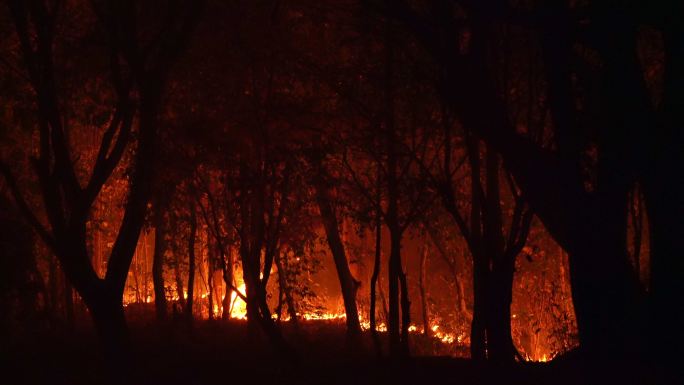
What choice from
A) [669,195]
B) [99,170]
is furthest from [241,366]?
[669,195]

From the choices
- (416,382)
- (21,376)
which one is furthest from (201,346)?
(416,382)

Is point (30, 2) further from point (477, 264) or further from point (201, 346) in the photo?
point (201, 346)

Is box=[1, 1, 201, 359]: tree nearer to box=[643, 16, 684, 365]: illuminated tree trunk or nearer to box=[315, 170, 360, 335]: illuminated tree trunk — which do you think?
box=[643, 16, 684, 365]: illuminated tree trunk

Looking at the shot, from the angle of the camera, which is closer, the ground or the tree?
the ground

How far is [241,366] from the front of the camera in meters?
10.2

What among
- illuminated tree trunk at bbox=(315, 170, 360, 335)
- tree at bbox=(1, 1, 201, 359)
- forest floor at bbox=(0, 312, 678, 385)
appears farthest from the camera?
illuminated tree trunk at bbox=(315, 170, 360, 335)

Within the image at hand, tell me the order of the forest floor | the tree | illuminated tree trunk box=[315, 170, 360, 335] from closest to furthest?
the forest floor
the tree
illuminated tree trunk box=[315, 170, 360, 335]

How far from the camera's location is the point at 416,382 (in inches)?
283

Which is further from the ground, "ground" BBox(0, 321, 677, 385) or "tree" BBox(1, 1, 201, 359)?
"tree" BBox(1, 1, 201, 359)

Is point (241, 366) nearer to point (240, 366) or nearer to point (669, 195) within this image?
point (240, 366)

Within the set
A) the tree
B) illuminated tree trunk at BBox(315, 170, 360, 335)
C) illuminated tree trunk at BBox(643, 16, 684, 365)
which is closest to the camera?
illuminated tree trunk at BBox(643, 16, 684, 365)

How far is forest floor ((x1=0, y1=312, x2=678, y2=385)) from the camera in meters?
6.66

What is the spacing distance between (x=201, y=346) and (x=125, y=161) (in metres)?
6.99

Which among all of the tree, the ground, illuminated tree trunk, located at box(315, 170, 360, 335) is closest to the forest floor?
the ground
